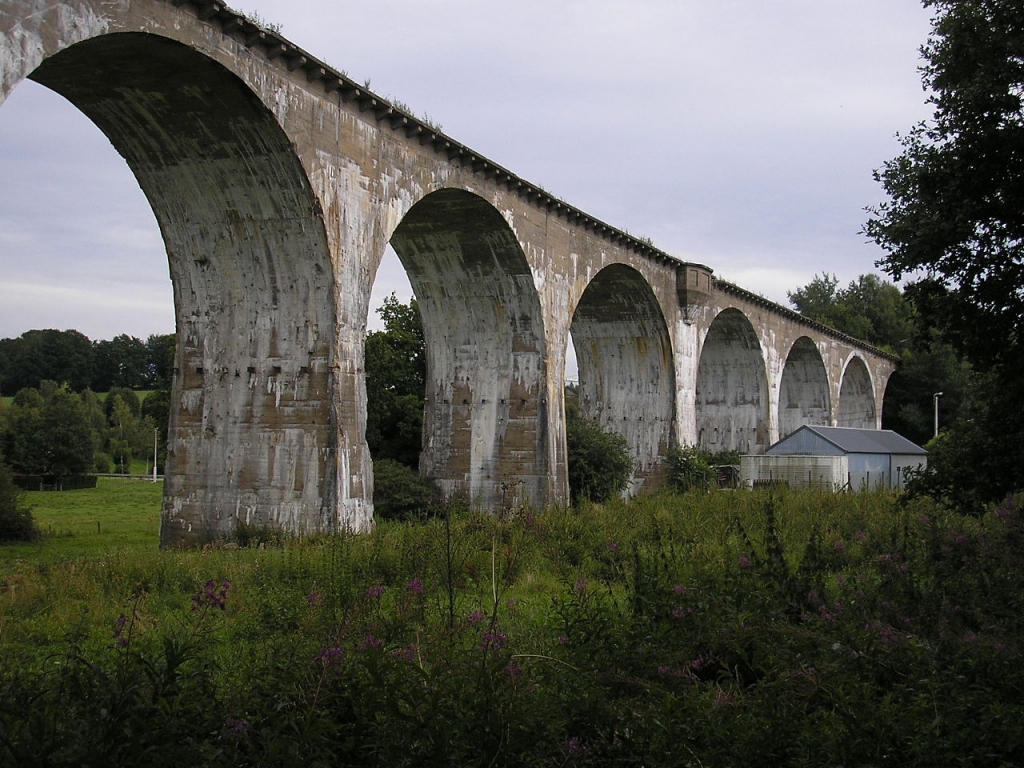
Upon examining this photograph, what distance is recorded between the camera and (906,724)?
16.4 ft

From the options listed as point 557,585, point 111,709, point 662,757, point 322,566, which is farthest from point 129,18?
point 662,757

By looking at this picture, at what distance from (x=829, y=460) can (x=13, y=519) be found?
22.6m

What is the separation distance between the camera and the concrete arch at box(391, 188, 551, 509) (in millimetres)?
22891

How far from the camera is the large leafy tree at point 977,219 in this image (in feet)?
29.1

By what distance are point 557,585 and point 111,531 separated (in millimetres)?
16047

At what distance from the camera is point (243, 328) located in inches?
634

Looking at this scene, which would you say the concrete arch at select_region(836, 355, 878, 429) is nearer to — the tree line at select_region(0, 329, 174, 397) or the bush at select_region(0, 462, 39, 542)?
the bush at select_region(0, 462, 39, 542)

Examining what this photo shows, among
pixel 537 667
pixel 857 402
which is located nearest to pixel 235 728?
pixel 537 667

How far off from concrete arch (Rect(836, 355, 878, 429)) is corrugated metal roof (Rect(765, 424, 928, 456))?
18.5 m

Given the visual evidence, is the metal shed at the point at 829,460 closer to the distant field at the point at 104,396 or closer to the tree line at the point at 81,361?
the tree line at the point at 81,361

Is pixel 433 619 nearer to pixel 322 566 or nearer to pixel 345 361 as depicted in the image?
pixel 322 566

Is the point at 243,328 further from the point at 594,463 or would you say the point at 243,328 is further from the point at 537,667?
the point at 594,463

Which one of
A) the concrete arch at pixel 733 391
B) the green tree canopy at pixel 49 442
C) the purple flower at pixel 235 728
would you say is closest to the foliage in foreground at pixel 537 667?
the purple flower at pixel 235 728

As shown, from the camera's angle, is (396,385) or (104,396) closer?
(396,385)
